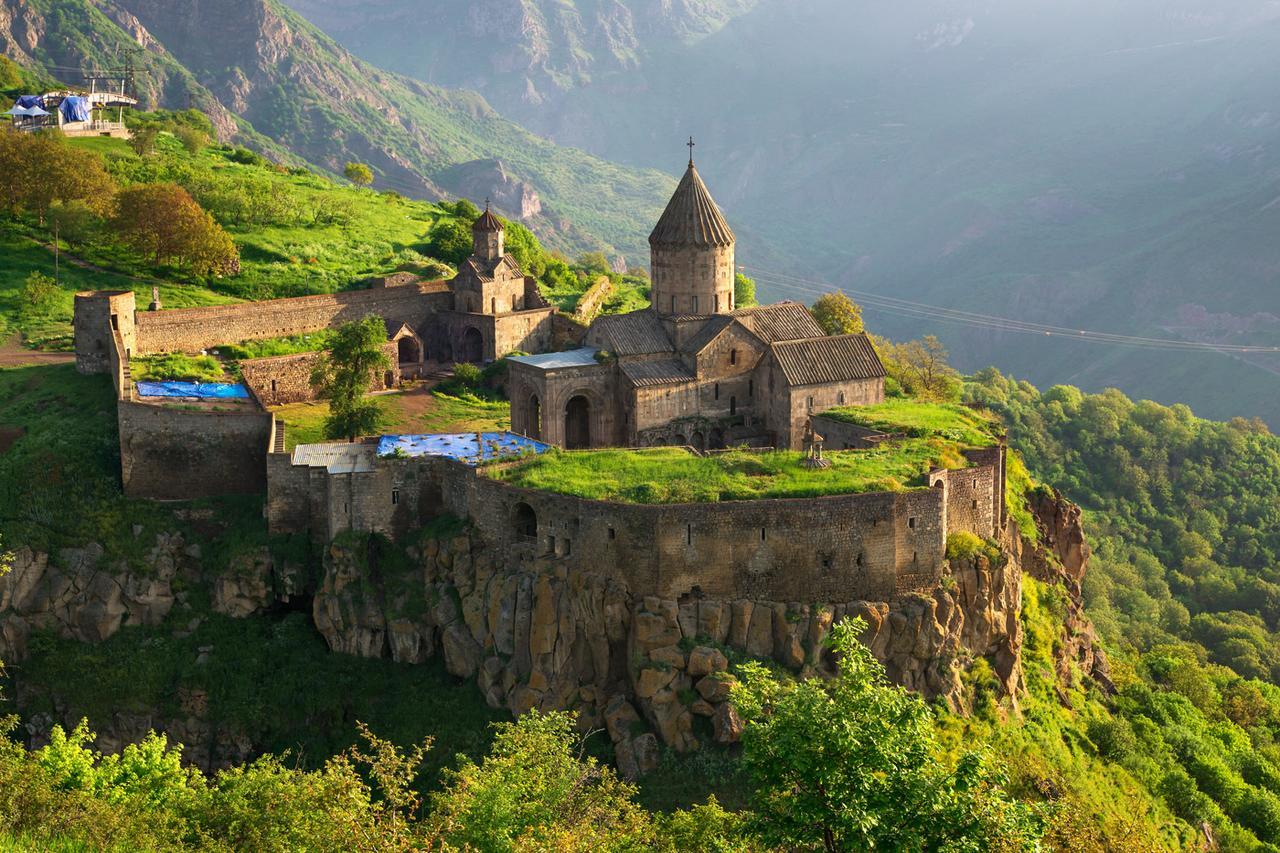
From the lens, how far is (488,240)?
6225cm

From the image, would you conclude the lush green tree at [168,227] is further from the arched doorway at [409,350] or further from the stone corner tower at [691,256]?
the stone corner tower at [691,256]

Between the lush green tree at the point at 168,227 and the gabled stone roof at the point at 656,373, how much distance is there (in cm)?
2258

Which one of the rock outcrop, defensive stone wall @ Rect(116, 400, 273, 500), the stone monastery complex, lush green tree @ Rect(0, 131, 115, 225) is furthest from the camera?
lush green tree @ Rect(0, 131, 115, 225)

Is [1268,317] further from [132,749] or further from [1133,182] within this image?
[132,749]

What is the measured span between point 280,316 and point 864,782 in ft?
133

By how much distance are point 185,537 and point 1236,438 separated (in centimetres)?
6520

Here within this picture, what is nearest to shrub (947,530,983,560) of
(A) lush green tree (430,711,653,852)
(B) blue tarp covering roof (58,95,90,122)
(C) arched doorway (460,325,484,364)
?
(A) lush green tree (430,711,653,852)

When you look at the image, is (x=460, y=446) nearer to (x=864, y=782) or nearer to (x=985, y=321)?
(x=864, y=782)

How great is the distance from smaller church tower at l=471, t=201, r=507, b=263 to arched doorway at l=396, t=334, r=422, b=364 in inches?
175

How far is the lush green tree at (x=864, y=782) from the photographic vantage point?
22797 millimetres

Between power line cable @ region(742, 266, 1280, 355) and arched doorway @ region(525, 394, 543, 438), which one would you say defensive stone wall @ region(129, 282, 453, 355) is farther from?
power line cable @ region(742, 266, 1280, 355)

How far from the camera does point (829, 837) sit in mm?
23438

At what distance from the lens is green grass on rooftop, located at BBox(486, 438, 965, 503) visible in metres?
39.5

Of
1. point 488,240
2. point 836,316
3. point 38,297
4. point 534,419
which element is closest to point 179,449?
point 534,419
